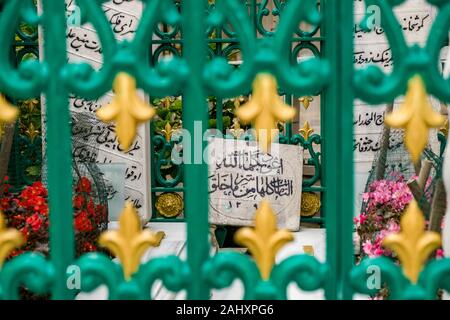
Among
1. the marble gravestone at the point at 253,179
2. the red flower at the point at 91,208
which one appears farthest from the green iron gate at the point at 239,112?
the marble gravestone at the point at 253,179

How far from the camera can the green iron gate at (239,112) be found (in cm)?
118

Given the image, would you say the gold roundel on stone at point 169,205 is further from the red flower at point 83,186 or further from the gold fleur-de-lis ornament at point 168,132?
the red flower at point 83,186

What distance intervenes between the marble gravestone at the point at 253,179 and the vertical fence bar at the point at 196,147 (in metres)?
4.04

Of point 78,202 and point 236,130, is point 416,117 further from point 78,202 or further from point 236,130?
point 236,130

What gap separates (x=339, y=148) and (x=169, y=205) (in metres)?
4.59

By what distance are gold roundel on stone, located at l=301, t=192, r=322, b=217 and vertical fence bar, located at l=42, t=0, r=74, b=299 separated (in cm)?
455

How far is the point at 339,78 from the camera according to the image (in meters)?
1.23

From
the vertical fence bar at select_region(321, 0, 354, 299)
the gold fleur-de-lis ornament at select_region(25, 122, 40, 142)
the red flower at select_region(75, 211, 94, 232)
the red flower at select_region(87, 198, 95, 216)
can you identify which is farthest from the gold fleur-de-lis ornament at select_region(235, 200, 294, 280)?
the gold fleur-de-lis ornament at select_region(25, 122, 40, 142)

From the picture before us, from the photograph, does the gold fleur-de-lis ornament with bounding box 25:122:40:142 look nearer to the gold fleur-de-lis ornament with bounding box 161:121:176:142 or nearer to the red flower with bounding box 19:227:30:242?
the gold fleur-de-lis ornament with bounding box 161:121:176:142

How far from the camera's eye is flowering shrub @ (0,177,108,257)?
3408mm

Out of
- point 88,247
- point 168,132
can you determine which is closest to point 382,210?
point 88,247

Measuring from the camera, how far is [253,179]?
5355 millimetres

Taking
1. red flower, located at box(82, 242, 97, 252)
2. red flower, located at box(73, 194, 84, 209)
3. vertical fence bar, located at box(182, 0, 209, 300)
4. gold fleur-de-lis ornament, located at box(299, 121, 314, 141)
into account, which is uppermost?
gold fleur-de-lis ornament, located at box(299, 121, 314, 141)

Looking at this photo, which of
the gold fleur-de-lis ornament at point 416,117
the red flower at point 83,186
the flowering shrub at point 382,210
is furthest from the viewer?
the red flower at point 83,186
